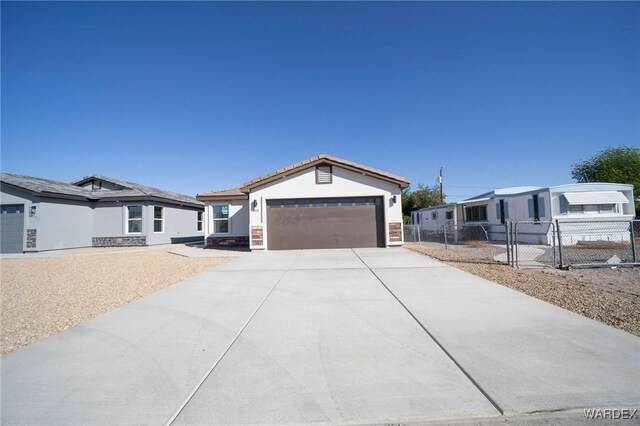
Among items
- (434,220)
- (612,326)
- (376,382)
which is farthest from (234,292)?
(434,220)

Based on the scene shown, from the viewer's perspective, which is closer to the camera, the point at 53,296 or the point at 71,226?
the point at 53,296

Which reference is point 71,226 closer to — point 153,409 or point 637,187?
point 153,409

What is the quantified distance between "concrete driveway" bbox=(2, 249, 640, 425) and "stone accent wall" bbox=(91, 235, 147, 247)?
1552 cm

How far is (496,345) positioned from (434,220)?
24.7m

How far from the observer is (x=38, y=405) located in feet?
8.65

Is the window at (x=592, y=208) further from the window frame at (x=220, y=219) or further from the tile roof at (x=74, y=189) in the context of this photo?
the tile roof at (x=74, y=189)

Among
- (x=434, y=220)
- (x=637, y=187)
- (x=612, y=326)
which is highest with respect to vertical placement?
(x=637, y=187)

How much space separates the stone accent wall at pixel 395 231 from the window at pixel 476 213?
391 inches

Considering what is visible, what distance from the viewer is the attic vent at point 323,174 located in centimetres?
1473

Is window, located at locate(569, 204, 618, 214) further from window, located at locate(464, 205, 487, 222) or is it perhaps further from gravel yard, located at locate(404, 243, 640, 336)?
gravel yard, located at locate(404, 243, 640, 336)

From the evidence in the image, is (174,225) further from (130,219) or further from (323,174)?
(323,174)

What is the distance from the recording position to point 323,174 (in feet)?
48.4

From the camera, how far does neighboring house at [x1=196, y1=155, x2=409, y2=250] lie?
14578mm

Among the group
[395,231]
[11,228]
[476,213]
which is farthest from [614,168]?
[11,228]
